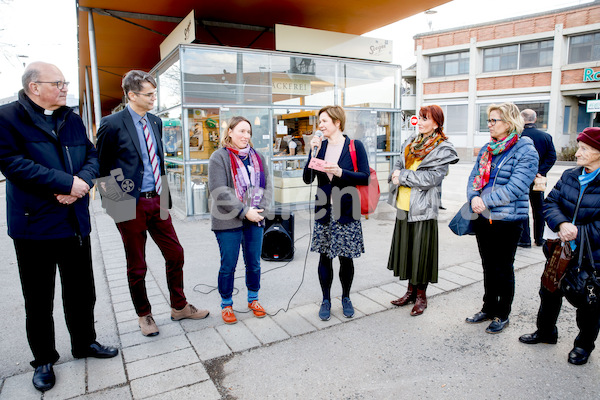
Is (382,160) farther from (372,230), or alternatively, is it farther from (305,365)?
(305,365)

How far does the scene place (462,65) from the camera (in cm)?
3114

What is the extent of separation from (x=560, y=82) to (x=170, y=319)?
3083 cm

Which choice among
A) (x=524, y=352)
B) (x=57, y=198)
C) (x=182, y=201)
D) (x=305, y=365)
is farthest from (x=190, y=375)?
(x=182, y=201)

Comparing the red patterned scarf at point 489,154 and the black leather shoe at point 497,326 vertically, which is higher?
the red patterned scarf at point 489,154


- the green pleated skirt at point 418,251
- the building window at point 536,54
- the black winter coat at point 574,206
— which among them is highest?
the building window at point 536,54

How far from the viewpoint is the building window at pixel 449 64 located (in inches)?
1222

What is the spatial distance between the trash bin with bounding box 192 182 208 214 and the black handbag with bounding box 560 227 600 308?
655 centimetres

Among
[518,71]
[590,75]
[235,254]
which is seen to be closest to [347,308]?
[235,254]

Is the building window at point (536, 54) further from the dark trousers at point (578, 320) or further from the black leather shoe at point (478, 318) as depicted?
the dark trousers at point (578, 320)

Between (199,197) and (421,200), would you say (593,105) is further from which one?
(421,200)

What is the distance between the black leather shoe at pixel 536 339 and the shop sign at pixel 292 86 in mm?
6677

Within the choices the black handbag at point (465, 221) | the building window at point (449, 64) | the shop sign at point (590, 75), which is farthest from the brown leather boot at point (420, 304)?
the building window at point (449, 64)

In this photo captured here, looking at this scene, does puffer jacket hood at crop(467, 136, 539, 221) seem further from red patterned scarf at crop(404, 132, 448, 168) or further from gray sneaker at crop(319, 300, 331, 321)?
gray sneaker at crop(319, 300, 331, 321)

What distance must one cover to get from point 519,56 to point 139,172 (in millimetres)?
32090
